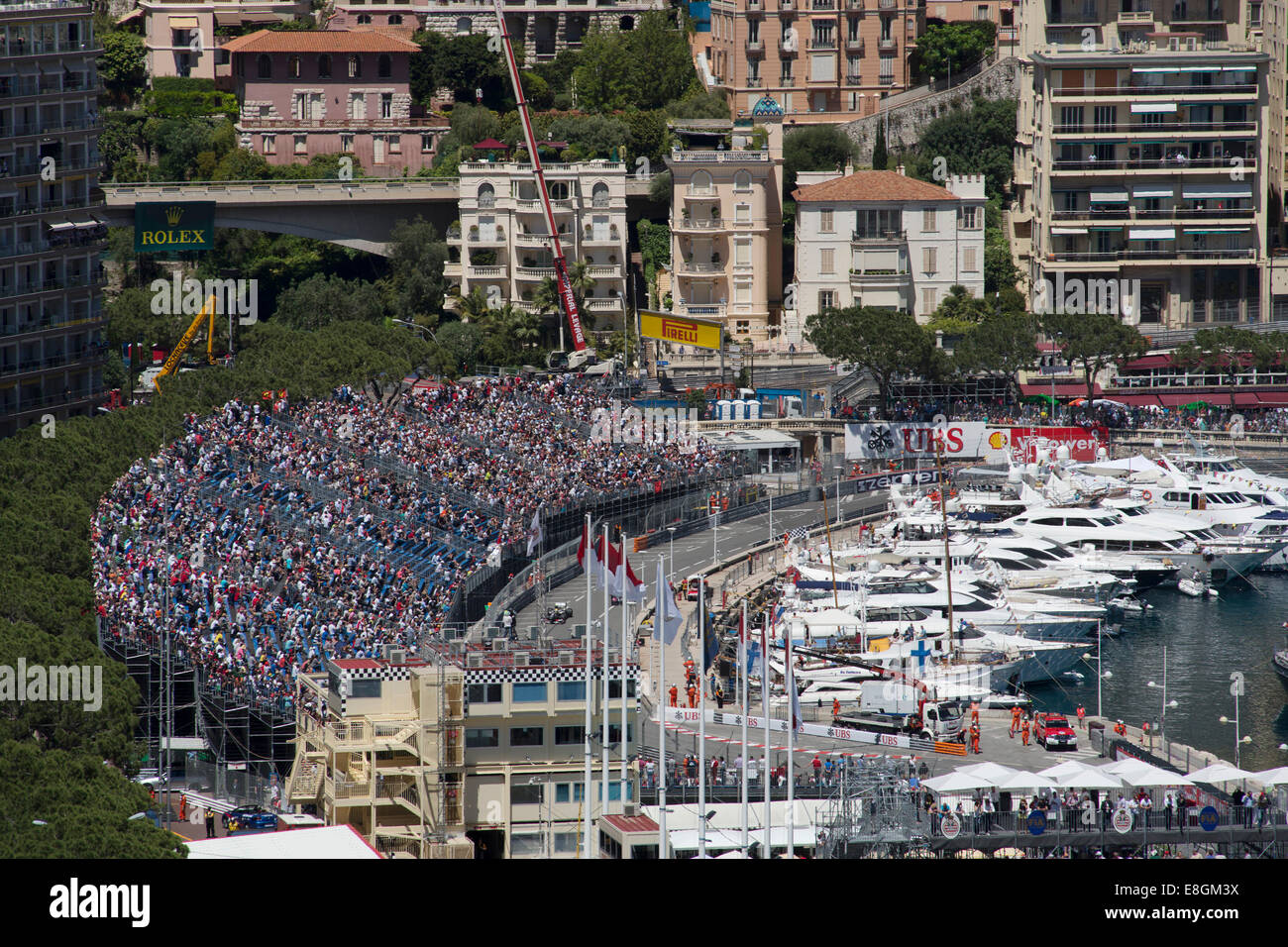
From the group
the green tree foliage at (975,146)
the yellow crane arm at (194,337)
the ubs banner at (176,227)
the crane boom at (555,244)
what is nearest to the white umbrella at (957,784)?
the crane boom at (555,244)

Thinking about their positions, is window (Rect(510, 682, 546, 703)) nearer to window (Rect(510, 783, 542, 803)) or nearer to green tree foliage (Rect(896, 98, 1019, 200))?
window (Rect(510, 783, 542, 803))

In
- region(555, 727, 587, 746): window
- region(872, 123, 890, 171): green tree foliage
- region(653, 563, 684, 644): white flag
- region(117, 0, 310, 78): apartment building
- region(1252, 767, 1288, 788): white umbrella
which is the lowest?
region(1252, 767, 1288, 788): white umbrella

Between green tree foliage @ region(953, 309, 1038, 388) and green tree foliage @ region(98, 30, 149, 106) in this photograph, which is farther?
green tree foliage @ region(98, 30, 149, 106)

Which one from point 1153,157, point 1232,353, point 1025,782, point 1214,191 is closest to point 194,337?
point 1153,157

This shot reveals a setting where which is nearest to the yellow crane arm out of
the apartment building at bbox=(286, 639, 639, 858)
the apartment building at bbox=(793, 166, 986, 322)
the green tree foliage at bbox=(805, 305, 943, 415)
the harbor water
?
the apartment building at bbox=(793, 166, 986, 322)

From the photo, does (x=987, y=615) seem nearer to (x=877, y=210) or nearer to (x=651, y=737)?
(x=651, y=737)

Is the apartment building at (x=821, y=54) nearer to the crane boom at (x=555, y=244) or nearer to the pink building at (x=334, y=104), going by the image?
the crane boom at (x=555, y=244)
